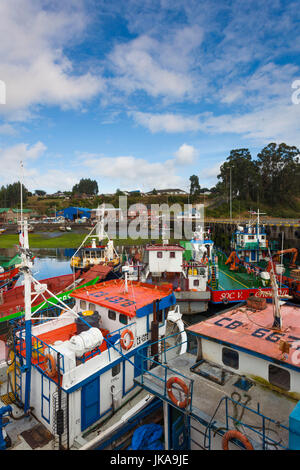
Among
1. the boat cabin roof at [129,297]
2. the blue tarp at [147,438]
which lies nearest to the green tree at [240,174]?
the boat cabin roof at [129,297]

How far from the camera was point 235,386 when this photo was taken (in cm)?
743

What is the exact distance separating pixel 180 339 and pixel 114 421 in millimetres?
5335

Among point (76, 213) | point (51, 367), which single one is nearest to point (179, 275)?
point (51, 367)

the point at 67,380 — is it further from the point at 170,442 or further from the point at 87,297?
the point at 87,297

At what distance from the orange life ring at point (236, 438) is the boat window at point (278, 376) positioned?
2.39 m

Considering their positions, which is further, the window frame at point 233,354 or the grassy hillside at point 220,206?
the grassy hillside at point 220,206

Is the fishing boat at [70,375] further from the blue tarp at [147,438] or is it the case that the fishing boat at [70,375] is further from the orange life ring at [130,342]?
the blue tarp at [147,438]

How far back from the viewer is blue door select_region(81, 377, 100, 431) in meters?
9.27

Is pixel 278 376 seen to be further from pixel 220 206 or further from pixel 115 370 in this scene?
pixel 220 206

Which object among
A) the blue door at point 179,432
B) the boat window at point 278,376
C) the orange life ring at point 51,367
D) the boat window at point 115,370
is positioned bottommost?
the blue door at point 179,432

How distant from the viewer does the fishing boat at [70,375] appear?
8.84 meters

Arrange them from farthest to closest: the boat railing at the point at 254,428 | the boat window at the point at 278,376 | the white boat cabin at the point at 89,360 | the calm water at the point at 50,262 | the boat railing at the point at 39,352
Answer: the calm water at the point at 50,262
the boat railing at the point at 39,352
the white boat cabin at the point at 89,360
the boat window at the point at 278,376
the boat railing at the point at 254,428

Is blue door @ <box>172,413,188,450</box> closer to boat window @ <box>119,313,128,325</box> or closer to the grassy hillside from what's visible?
boat window @ <box>119,313,128,325</box>

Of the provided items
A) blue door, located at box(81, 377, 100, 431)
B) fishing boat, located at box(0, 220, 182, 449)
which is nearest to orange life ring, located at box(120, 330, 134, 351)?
fishing boat, located at box(0, 220, 182, 449)
